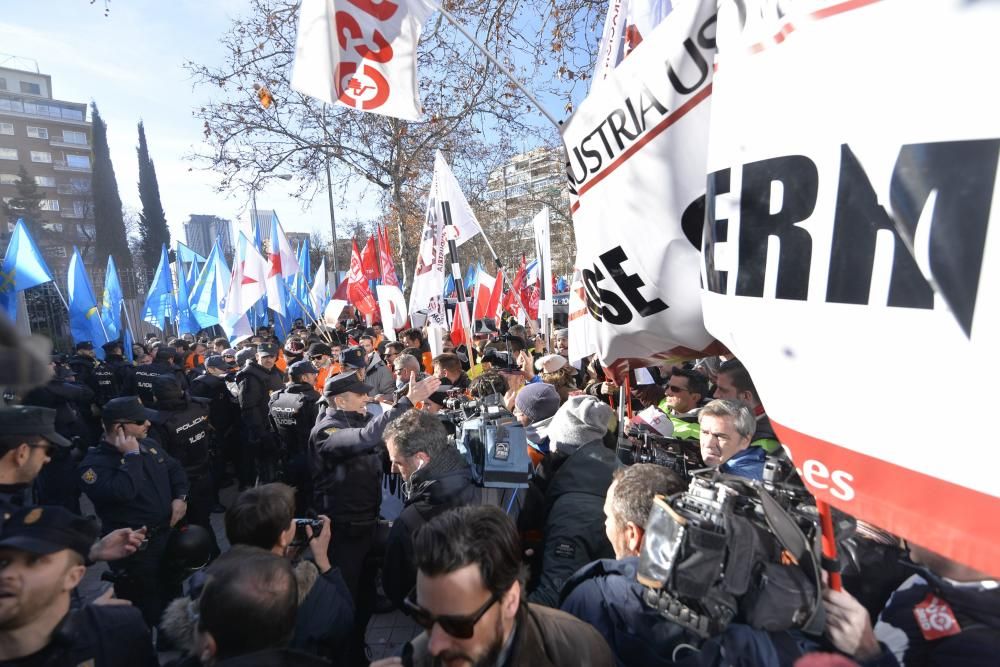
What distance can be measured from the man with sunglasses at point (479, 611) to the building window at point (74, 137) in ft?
259

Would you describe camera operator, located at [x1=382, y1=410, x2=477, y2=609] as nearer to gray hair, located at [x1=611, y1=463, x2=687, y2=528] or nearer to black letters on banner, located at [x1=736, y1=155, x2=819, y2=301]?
gray hair, located at [x1=611, y1=463, x2=687, y2=528]

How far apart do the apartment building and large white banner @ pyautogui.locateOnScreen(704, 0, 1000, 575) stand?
6745cm

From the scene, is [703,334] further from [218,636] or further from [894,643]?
[218,636]

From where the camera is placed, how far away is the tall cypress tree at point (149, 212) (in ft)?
199

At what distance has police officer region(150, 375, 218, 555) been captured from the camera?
16.6ft

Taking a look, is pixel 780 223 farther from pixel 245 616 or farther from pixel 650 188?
pixel 245 616

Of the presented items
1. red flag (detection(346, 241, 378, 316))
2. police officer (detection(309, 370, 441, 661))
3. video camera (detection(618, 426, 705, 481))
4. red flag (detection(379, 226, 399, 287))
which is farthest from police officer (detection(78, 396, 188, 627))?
red flag (detection(346, 241, 378, 316))

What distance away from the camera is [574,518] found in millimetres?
2859

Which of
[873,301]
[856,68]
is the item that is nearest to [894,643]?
[873,301]

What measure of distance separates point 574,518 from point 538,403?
56.7 inches

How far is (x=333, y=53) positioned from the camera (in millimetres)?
3936

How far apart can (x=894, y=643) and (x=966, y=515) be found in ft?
3.79

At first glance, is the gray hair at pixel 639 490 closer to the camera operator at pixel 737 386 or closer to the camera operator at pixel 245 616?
the camera operator at pixel 245 616

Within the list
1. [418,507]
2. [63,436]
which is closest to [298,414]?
[63,436]
